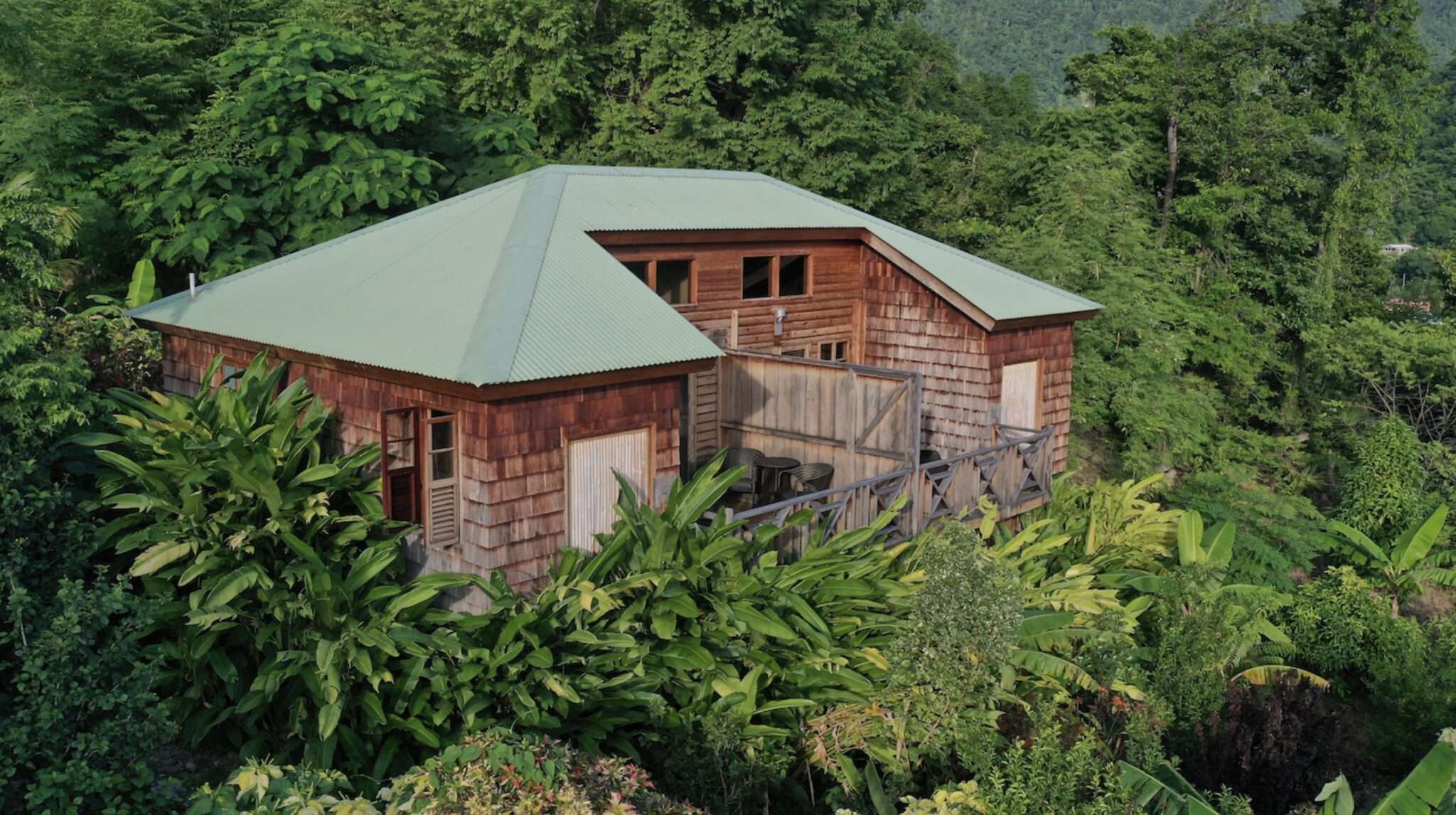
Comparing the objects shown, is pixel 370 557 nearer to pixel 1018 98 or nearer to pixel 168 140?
pixel 168 140

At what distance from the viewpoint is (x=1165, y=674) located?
1142 cm

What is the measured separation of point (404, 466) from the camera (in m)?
12.0

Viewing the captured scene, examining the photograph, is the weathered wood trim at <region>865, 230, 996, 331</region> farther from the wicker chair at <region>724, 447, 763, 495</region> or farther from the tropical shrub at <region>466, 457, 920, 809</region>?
the tropical shrub at <region>466, 457, 920, 809</region>

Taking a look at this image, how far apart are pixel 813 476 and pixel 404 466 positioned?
5.43 metres

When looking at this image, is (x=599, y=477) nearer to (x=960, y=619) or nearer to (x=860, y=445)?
(x=860, y=445)

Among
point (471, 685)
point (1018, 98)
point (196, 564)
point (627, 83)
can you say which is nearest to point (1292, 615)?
point (471, 685)

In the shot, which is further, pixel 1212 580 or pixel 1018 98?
pixel 1018 98

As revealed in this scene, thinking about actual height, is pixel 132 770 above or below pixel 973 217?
below

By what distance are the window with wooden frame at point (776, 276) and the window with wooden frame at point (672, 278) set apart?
109 centimetres

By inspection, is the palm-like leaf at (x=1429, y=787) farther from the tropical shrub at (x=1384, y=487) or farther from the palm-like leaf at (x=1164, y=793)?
the tropical shrub at (x=1384, y=487)

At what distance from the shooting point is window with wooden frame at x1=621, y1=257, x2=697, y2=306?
15836mm

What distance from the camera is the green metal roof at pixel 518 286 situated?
460 inches

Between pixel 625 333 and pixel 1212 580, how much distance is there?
8.26 meters

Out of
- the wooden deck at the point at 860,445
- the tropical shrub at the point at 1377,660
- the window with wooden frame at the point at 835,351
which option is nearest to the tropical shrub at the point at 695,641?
the wooden deck at the point at 860,445
